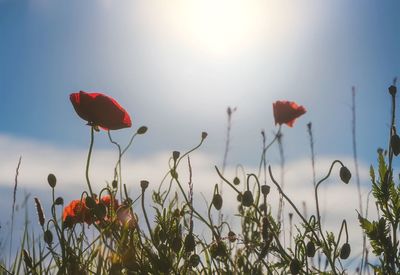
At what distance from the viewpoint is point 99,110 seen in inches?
108

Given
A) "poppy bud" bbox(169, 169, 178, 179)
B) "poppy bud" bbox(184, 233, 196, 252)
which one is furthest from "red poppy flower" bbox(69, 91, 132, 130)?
"poppy bud" bbox(184, 233, 196, 252)

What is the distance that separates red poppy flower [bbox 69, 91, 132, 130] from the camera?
2.75 meters

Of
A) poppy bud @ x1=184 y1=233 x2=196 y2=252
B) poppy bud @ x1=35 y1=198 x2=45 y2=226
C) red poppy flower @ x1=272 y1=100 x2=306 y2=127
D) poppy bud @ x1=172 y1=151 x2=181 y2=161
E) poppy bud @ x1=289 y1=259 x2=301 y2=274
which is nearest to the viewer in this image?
poppy bud @ x1=289 y1=259 x2=301 y2=274

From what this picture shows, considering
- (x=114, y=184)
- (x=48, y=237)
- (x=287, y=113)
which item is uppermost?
(x=287, y=113)

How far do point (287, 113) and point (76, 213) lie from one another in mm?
1708

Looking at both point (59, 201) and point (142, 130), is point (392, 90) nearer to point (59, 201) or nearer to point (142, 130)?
point (142, 130)

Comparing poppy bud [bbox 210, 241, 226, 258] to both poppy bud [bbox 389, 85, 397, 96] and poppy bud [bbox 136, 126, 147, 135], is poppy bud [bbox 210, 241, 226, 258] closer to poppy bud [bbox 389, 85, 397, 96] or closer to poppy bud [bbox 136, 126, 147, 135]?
poppy bud [bbox 136, 126, 147, 135]

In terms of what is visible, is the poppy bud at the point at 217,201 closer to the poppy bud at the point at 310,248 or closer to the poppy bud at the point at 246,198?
the poppy bud at the point at 246,198

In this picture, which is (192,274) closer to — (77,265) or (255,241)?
(255,241)

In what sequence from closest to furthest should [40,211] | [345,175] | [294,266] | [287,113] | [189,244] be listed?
[294,266] < [189,244] < [345,175] < [40,211] < [287,113]

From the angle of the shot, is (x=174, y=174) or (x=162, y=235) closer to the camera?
(x=162, y=235)

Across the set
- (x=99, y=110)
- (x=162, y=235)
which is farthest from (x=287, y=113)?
(x=162, y=235)

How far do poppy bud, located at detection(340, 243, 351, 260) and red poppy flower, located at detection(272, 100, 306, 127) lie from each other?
1.57 meters

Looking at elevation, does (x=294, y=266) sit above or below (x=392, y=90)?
below
